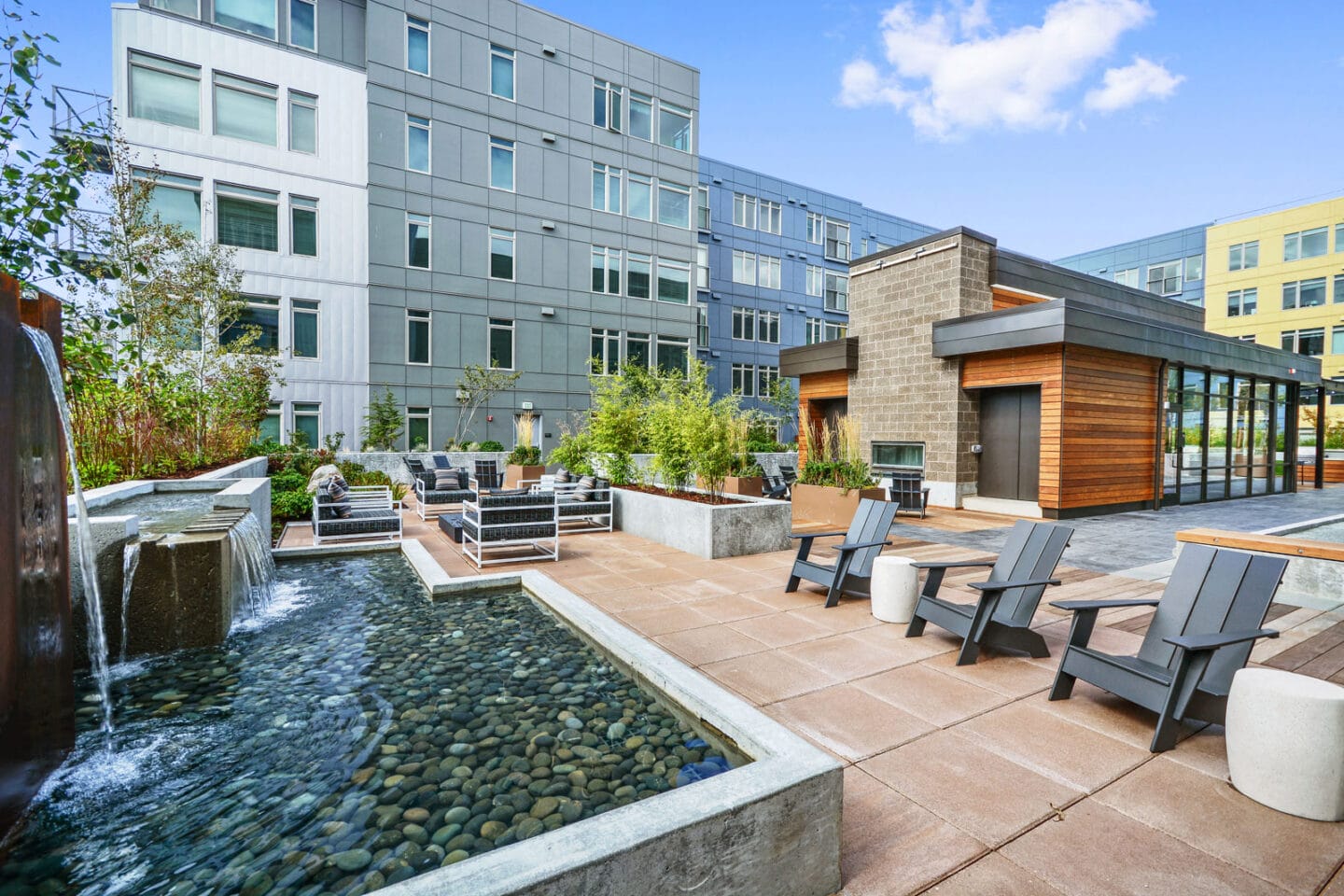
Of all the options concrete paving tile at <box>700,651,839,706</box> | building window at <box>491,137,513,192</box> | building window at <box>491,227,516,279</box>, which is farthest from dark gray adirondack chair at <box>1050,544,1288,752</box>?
building window at <box>491,137,513,192</box>

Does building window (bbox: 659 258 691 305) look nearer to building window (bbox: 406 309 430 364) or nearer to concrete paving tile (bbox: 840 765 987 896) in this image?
building window (bbox: 406 309 430 364)

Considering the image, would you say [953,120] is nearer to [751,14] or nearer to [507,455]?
[751,14]

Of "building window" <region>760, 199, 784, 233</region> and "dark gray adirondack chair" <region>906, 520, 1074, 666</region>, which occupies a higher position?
"building window" <region>760, 199, 784, 233</region>

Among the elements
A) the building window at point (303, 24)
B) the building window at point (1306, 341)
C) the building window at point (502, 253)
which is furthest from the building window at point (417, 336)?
the building window at point (1306, 341)

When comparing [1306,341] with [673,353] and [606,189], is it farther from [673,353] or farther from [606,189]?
[606,189]

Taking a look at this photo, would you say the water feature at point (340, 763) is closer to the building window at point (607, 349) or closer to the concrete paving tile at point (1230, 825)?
the concrete paving tile at point (1230, 825)

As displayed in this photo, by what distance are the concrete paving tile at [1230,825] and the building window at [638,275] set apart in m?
22.1

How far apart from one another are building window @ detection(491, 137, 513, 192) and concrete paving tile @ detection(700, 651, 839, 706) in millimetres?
20100

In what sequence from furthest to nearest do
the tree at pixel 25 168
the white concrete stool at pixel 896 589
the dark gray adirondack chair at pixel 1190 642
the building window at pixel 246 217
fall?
the building window at pixel 246 217 → the white concrete stool at pixel 896 589 → the tree at pixel 25 168 → the dark gray adirondack chair at pixel 1190 642

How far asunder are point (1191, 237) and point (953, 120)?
14.2 meters

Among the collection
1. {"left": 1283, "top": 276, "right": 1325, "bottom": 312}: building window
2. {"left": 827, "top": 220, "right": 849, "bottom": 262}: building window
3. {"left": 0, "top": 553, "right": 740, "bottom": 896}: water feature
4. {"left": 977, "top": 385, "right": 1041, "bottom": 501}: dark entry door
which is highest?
{"left": 827, "top": 220, "right": 849, "bottom": 262}: building window

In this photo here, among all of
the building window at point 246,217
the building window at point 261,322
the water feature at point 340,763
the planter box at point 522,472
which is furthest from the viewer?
the building window at point 261,322

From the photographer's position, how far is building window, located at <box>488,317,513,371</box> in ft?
67.8

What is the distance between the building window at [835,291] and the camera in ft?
111
